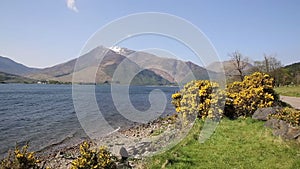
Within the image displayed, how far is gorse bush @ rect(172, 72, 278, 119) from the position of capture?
1942cm

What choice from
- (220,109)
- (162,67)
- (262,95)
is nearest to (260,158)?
(220,109)

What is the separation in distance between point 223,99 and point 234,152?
29.0ft

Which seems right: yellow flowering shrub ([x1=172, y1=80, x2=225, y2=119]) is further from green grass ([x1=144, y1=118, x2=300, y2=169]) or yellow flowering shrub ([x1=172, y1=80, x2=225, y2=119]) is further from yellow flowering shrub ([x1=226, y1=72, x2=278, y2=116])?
green grass ([x1=144, y1=118, x2=300, y2=169])

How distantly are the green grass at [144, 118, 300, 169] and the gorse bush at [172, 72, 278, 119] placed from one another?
4.50m

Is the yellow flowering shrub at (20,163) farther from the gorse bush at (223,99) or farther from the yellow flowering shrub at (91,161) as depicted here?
the gorse bush at (223,99)

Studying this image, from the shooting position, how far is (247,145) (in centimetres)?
1245

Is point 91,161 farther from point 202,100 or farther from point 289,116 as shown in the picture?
point 202,100

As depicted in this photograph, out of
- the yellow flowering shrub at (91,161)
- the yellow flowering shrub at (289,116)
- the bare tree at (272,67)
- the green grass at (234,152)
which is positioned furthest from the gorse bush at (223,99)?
the bare tree at (272,67)

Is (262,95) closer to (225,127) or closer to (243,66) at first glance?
(225,127)

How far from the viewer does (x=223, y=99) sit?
65.2ft

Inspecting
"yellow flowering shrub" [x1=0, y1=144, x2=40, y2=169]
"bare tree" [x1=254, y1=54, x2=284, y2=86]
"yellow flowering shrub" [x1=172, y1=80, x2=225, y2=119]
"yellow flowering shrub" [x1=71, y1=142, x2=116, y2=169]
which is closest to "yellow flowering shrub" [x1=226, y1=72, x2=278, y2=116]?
"yellow flowering shrub" [x1=172, y1=80, x2=225, y2=119]

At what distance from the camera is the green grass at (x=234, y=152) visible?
10.1m

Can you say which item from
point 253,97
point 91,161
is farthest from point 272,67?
point 91,161

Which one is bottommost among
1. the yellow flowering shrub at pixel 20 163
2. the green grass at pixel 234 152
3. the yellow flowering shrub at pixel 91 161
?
the green grass at pixel 234 152
